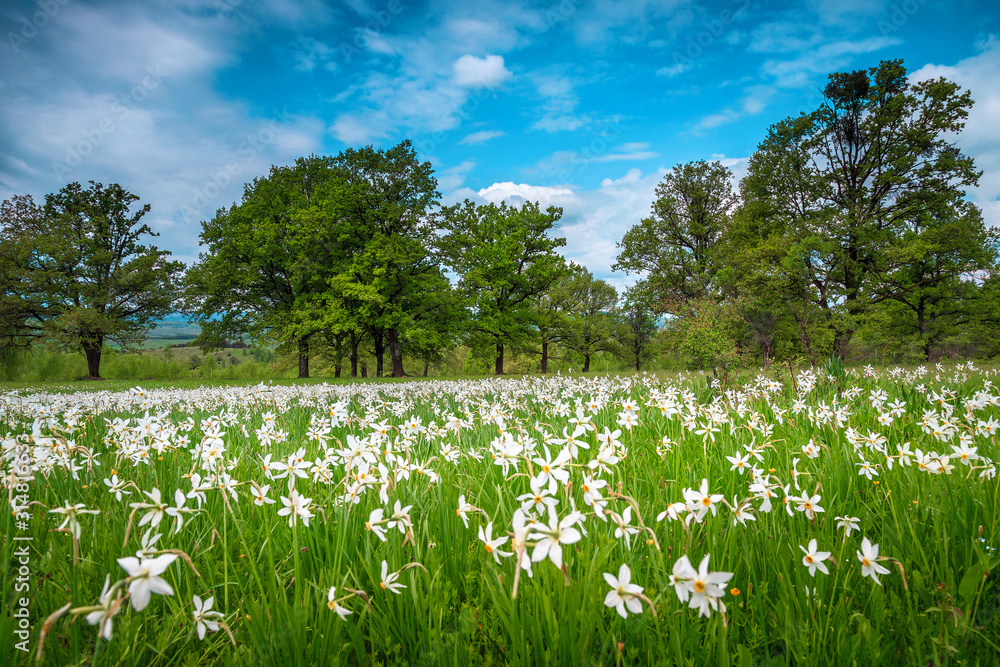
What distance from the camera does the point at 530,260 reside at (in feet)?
112

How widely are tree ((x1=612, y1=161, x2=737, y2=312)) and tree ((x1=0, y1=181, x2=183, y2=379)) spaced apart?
37.7 meters

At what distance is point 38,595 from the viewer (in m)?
1.85

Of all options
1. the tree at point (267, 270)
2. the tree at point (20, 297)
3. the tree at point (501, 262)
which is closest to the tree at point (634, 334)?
the tree at point (501, 262)

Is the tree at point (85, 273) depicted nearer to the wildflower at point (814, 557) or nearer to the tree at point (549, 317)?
the tree at point (549, 317)

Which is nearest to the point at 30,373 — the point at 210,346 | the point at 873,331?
the point at 210,346

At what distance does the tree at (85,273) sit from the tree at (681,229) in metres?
37.7

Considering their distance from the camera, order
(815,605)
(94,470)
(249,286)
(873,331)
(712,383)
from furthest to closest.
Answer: (249,286)
(873,331)
(712,383)
(94,470)
(815,605)

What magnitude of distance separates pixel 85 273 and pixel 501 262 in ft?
102

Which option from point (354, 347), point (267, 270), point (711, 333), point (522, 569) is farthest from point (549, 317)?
point (522, 569)

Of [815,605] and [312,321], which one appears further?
[312,321]

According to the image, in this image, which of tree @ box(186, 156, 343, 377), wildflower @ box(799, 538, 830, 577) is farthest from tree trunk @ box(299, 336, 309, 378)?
wildflower @ box(799, 538, 830, 577)

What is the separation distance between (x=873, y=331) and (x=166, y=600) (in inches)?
1168

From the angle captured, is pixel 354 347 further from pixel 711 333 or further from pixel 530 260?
pixel 711 333

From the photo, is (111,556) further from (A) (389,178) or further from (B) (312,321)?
(A) (389,178)
